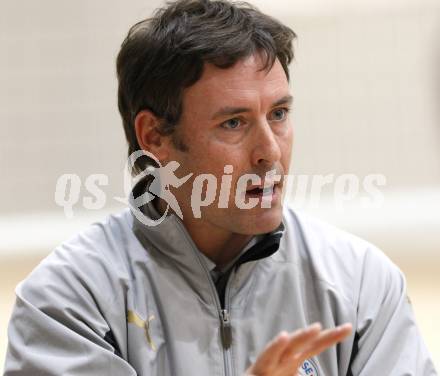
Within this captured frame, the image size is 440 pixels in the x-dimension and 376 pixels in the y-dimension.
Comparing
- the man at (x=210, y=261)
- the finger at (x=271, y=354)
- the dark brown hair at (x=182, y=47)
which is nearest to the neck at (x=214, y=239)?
the man at (x=210, y=261)

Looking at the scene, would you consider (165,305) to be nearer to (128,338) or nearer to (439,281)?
(128,338)

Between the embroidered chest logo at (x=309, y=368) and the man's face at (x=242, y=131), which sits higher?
the man's face at (x=242, y=131)

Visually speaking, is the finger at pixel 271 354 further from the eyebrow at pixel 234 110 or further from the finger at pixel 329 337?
the eyebrow at pixel 234 110

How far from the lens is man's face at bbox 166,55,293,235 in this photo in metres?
2.32

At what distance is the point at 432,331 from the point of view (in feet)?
14.3

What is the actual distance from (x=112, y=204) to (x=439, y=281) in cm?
185

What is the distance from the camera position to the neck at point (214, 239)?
2.43 meters

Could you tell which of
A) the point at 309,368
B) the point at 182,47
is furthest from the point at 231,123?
the point at 309,368

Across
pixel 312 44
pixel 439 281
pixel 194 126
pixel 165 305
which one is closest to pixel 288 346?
pixel 165 305

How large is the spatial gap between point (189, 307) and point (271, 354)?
0.37 m

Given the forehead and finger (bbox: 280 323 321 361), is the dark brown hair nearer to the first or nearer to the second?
the forehead

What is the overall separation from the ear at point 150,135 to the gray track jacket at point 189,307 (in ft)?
0.67

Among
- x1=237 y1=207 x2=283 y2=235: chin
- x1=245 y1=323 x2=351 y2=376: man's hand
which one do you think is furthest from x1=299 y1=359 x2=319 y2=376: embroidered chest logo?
x1=237 y1=207 x2=283 y2=235: chin

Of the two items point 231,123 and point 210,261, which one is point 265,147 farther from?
point 210,261
